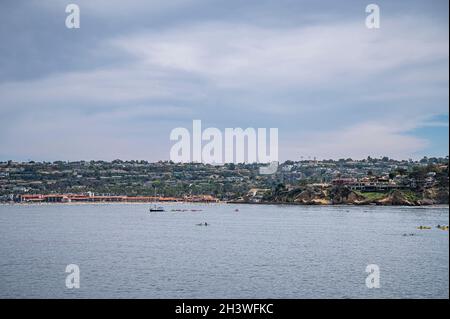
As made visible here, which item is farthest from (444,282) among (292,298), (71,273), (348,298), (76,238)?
(76,238)

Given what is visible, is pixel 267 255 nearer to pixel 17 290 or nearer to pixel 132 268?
pixel 132 268

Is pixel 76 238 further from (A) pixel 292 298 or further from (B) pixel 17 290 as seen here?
(A) pixel 292 298

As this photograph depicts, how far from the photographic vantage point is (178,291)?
51.2 metres

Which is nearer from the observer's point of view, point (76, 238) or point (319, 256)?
point (319, 256)
